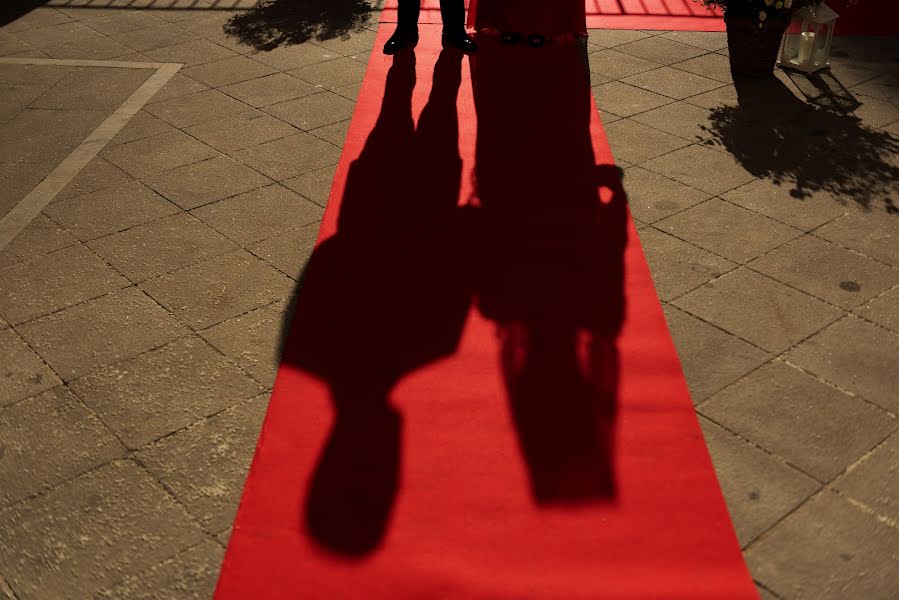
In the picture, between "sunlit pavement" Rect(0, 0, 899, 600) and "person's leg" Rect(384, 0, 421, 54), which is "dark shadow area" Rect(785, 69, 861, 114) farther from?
"person's leg" Rect(384, 0, 421, 54)

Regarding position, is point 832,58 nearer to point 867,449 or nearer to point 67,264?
point 867,449

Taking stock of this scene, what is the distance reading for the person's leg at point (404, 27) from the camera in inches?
347

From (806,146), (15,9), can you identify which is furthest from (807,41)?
(15,9)

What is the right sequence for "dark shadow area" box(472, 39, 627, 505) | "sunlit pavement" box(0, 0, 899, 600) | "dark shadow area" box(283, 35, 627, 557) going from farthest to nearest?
"dark shadow area" box(472, 39, 627, 505) < "dark shadow area" box(283, 35, 627, 557) < "sunlit pavement" box(0, 0, 899, 600)

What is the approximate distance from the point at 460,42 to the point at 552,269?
414cm

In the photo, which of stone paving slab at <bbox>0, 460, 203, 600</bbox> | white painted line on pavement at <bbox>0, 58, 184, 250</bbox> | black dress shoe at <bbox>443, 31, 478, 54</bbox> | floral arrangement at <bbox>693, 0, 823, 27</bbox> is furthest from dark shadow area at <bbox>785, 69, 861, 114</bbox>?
stone paving slab at <bbox>0, 460, 203, 600</bbox>

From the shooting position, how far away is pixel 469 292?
5.14 m

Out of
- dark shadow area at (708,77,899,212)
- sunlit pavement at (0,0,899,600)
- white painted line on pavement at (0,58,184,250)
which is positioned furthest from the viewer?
dark shadow area at (708,77,899,212)

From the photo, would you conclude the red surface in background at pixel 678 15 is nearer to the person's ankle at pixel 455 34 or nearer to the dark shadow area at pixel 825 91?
the person's ankle at pixel 455 34

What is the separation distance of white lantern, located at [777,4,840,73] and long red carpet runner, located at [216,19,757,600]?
2.43m

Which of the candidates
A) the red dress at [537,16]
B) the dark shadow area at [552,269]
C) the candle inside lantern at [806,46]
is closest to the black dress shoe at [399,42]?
the red dress at [537,16]

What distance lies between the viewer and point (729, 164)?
655 cm

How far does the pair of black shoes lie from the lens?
875 centimetres

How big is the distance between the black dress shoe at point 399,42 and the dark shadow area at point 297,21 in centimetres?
83
